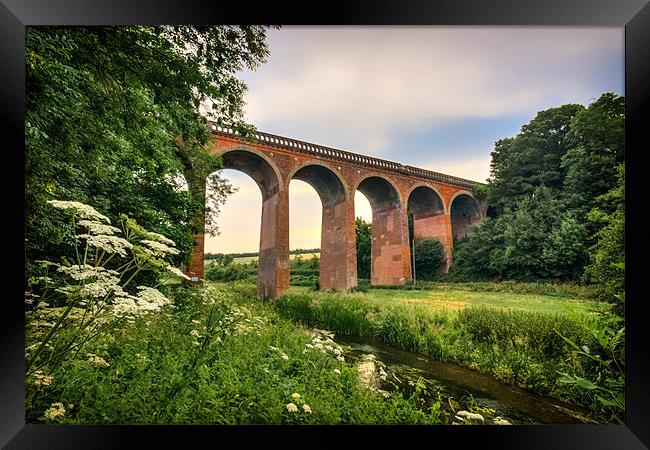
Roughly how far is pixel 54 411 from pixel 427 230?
3927 mm

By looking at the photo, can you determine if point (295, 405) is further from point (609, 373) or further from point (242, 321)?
point (609, 373)

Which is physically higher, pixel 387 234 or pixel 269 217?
pixel 269 217

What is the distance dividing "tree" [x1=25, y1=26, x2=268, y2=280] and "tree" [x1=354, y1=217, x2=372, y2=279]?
7.12ft

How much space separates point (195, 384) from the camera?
6.97ft

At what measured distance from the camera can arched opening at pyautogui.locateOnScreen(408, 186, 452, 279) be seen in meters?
3.43

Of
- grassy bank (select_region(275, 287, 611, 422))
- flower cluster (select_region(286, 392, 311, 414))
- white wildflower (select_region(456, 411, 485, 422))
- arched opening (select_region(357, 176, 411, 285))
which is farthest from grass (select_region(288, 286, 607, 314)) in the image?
flower cluster (select_region(286, 392, 311, 414))

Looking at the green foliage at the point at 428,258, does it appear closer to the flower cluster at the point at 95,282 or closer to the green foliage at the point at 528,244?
the green foliage at the point at 528,244

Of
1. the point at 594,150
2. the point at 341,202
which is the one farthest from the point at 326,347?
the point at 594,150

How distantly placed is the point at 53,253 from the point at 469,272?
3.70m

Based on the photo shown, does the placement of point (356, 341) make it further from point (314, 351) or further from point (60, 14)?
point (60, 14)

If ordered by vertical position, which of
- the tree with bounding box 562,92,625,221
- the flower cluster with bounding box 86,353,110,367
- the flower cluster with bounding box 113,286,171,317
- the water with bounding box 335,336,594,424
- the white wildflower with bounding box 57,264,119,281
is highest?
the tree with bounding box 562,92,625,221

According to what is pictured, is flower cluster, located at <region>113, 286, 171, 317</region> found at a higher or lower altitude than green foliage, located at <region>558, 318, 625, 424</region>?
higher

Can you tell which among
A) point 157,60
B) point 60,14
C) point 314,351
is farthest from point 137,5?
point 314,351

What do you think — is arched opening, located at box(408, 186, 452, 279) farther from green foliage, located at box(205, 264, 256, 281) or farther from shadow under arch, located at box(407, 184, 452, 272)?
green foliage, located at box(205, 264, 256, 281)
